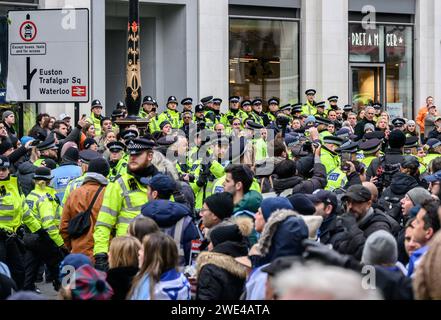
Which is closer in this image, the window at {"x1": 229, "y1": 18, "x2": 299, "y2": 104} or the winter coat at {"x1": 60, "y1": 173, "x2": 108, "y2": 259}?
the winter coat at {"x1": 60, "y1": 173, "x2": 108, "y2": 259}

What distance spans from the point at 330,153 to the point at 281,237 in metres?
7.05

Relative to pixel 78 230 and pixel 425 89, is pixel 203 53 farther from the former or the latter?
pixel 78 230

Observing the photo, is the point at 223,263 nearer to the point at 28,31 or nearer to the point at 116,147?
the point at 116,147

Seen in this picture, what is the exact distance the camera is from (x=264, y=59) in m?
26.5

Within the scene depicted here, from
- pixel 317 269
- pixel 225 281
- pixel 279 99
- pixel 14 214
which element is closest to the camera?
pixel 317 269

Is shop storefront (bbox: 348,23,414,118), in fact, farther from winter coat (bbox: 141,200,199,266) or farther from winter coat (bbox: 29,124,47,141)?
winter coat (bbox: 141,200,199,266)

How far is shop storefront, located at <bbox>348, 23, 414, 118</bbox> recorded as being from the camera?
92.0 ft

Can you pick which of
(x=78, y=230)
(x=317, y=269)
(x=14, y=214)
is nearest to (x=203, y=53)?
(x=14, y=214)

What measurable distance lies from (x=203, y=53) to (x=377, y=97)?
639 cm

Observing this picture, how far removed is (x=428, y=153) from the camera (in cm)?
1505

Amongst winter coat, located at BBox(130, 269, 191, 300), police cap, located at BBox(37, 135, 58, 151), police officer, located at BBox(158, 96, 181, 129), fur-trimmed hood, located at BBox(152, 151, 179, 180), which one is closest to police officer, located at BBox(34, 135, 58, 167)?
police cap, located at BBox(37, 135, 58, 151)

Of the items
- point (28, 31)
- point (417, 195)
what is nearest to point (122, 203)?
point (417, 195)

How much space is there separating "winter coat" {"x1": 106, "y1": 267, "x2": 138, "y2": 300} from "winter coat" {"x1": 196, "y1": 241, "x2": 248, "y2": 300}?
53cm

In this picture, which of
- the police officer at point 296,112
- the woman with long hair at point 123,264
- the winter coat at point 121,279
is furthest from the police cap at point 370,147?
the winter coat at point 121,279
